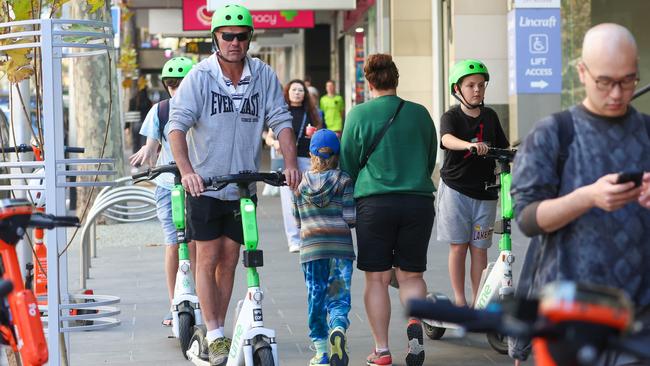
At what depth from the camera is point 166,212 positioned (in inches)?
343

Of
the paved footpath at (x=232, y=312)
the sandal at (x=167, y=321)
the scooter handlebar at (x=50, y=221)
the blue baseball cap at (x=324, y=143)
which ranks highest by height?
the blue baseball cap at (x=324, y=143)

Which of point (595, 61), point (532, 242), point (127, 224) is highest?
point (595, 61)

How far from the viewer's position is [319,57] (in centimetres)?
4097

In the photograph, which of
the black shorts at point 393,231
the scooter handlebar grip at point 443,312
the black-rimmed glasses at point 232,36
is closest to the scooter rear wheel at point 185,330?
the black shorts at point 393,231

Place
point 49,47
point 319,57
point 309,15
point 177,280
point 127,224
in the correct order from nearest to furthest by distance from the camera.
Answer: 1. point 49,47
2. point 177,280
3. point 127,224
4. point 309,15
5. point 319,57

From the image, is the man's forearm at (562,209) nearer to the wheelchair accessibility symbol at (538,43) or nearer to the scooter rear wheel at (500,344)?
the scooter rear wheel at (500,344)

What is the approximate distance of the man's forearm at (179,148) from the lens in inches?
261

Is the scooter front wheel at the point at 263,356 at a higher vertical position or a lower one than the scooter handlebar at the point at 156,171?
lower

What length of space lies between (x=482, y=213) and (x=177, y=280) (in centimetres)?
196

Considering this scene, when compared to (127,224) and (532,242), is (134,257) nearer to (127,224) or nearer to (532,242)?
(127,224)

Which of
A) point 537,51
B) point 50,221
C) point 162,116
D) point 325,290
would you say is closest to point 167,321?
point 162,116

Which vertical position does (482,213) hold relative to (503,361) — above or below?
above

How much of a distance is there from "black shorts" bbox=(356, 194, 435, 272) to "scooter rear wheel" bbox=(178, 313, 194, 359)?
118cm

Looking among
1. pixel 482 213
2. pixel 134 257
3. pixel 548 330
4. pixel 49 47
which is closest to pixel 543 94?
pixel 134 257
